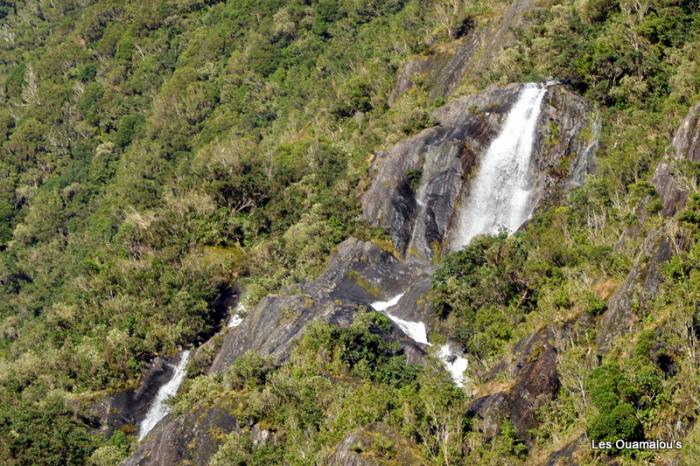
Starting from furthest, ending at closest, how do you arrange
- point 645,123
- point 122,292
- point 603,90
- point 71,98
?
point 71,98
point 122,292
point 603,90
point 645,123

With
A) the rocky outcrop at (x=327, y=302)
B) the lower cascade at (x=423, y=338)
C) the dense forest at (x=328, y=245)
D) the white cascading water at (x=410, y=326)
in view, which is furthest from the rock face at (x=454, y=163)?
the white cascading water at (x=410, y=326)

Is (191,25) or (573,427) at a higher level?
(573,427)

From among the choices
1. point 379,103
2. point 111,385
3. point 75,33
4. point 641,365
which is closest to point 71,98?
point 75,33

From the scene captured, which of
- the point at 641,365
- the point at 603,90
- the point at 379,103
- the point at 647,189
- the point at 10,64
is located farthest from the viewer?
the point at 10,64

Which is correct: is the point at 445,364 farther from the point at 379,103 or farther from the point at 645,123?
the point at 379,103

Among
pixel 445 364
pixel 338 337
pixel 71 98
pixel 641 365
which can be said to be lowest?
pixel 71 98

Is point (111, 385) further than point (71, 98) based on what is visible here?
No
